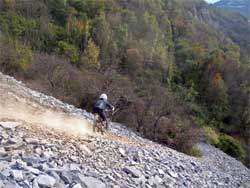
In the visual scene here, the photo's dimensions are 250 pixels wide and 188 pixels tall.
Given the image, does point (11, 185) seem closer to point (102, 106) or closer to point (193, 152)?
point (102, 106)

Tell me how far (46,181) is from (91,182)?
117cm

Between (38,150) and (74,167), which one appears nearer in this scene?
(74,167)

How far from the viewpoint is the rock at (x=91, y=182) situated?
28.5 feet

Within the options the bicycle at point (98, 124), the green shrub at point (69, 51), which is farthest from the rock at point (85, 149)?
the green shrub at point (69, 51)

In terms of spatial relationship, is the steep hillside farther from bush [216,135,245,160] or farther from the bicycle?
bush [216,135,245,160]

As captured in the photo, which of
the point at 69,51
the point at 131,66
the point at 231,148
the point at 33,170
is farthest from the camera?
the point at 131,66

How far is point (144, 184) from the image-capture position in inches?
408

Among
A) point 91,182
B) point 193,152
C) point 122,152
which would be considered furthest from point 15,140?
point 193,152

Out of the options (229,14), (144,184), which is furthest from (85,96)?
(229,14)

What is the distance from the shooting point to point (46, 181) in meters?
8.01

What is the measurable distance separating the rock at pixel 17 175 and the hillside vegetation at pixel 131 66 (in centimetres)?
1574

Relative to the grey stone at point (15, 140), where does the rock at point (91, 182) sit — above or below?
below

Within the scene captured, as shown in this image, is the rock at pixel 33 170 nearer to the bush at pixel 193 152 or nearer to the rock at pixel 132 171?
the rock at pixel 132 171

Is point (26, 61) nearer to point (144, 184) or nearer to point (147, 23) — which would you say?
point (144, 184)
